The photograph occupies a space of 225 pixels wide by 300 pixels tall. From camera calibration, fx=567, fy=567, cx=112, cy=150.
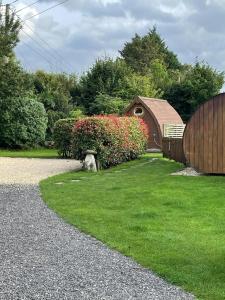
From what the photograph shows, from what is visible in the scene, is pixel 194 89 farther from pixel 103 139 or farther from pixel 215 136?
pixel 215 136

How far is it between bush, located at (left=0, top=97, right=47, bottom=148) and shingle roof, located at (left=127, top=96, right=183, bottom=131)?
5.71 metres

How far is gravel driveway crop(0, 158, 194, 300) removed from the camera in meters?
5.32

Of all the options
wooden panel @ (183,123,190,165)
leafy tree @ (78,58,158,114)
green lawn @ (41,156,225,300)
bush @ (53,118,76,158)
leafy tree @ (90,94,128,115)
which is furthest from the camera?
leafy tree @ (78,58,158,114)

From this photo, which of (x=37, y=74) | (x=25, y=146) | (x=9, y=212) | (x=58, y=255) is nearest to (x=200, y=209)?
(x=9, y=212)

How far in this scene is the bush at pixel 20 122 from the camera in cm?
3281

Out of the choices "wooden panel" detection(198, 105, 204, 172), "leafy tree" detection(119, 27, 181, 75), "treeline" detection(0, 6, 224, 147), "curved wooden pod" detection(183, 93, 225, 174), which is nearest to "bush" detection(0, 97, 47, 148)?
"treeline" detection(0, 6, 224, 147)

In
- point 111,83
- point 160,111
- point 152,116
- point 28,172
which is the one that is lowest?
point 28,172

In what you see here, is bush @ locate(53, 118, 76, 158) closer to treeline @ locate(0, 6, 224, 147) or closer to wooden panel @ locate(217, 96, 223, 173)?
treeline @ locate(0, 6, 224, 147)

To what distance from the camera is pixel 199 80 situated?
4503cm

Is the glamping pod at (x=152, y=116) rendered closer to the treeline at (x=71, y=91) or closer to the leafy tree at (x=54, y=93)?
the treeline at (x=71, y=91)

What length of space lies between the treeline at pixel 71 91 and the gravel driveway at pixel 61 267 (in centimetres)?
2305

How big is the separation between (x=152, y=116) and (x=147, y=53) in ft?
115

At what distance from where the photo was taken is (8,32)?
31.7 meters

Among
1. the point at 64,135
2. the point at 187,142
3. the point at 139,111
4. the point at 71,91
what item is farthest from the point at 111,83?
the point at 187,142
